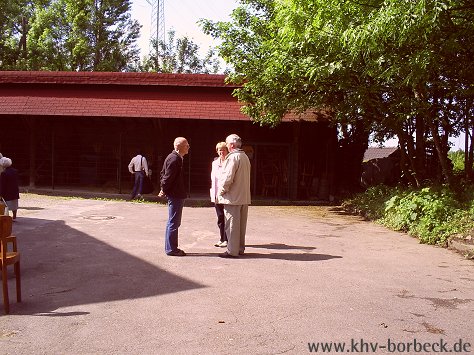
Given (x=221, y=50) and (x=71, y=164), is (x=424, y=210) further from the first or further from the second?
(x=71, y=164)

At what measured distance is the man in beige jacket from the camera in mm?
7242

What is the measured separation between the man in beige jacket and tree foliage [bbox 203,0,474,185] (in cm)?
286

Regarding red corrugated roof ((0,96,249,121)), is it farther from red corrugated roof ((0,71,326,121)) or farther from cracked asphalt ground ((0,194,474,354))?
cracked asphalt ground ((0,194,474,354))

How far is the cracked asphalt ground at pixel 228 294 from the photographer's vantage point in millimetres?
4062

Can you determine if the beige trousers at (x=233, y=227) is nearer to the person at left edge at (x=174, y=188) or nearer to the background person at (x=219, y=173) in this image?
the person at left edge at (x=174, y=188)

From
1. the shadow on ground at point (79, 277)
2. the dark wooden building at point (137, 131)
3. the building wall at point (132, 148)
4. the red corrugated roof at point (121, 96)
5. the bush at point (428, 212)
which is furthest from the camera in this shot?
the building wall at point (132, 148)

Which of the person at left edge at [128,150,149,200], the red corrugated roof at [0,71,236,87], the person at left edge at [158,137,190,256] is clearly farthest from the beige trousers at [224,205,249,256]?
the red corrugated roof at [0,71,236,87]

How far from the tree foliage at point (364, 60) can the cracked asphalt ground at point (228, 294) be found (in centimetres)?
382

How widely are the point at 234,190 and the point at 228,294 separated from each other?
2191mm

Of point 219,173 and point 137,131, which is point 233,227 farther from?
point 137,131

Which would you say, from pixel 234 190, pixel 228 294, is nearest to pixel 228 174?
pixel 234 190

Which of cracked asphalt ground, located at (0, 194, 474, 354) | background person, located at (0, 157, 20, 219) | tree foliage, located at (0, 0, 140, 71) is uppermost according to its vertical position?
tree foliage, located at (0, 0, 140, 71)

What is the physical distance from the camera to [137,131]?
2055cm

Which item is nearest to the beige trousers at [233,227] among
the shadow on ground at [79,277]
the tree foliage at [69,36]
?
the shadow on ground at [79,277]
